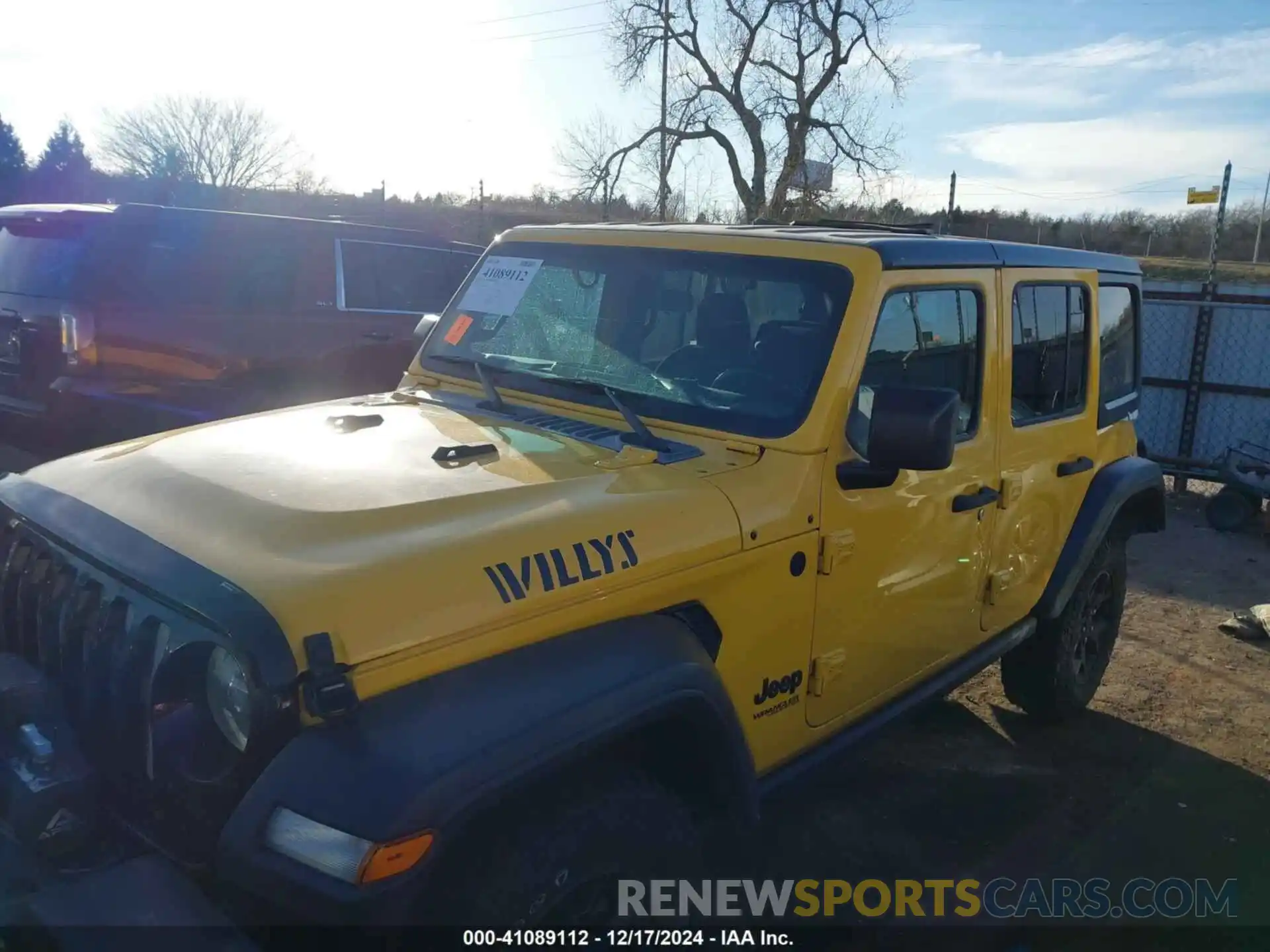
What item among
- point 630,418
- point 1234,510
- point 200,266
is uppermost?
point 200,266

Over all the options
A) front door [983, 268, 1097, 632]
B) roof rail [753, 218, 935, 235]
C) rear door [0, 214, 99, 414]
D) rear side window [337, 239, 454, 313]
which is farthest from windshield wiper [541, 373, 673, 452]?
rear side window [337, 239, 454, 313]

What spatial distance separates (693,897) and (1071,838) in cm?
204

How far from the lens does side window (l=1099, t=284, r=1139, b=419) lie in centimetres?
424

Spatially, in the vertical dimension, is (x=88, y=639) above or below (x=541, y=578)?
below

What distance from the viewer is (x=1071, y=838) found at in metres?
3.63

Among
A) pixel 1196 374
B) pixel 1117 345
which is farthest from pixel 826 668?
pixel 1196 374

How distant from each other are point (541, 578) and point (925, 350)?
1.65 meters

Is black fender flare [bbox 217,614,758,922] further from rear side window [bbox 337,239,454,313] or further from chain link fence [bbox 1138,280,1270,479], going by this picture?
chain link fence [bbox 1138,280,1270,479]

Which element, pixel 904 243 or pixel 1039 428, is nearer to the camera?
pixel 904 243

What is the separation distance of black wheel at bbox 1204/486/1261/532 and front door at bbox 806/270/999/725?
18.6 feet

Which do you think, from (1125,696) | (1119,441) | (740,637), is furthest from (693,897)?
(1125,696)

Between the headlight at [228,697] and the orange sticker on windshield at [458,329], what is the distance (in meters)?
1.80

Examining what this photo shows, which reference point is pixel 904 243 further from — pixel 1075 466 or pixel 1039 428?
pixel 1075 466

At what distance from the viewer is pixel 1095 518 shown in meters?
4.02
